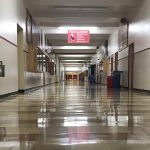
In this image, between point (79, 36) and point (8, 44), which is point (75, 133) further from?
point (79, 36)

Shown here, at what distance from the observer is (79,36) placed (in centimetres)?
1488

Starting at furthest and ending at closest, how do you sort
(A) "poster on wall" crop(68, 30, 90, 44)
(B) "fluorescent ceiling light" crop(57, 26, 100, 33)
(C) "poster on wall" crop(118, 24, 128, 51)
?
1. (B) "fluorescent ceiling light" crop(57, 26, 100, 33)
2. (A) "poster on wall" crop(68, 30, 90, 44)
3. (C) "poster on wall" crop(118, 24, 128, 51)

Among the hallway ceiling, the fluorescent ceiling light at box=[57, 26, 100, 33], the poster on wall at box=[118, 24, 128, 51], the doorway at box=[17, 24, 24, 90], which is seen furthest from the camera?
the fluorescent ceiling light at box=[57, 26, 100, 33]

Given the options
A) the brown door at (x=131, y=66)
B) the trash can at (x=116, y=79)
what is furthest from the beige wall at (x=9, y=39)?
the trash can at (x=116, y=79)

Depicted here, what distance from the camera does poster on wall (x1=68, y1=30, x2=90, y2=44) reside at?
48.1ft

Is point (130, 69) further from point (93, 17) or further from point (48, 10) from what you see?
point (48, 10)

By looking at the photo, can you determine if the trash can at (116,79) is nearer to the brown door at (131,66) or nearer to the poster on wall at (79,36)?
the brown door at (131,66)

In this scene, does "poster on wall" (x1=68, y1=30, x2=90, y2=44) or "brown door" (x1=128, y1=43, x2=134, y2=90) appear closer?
"brown door" (x1=128, y1=43, x2=134, y2=90)

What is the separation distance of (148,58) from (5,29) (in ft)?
16.5

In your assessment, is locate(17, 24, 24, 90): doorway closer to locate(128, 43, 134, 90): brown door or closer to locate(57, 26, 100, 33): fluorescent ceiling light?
locate(128, 43, 134, 90): brown door

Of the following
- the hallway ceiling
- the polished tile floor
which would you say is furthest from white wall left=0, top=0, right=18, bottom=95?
the polished tile floor

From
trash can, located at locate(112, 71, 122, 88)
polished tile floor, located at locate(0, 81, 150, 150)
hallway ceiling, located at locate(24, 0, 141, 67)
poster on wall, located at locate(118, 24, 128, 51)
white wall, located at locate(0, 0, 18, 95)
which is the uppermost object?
hallway ceiling, located at locate(24, 0, 141, 67)

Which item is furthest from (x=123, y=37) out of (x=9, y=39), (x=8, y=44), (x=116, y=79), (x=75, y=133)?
(x=75, y=133)

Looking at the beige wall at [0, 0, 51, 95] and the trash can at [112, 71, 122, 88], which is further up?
the beige wall at [0, 0, 51, 95]
